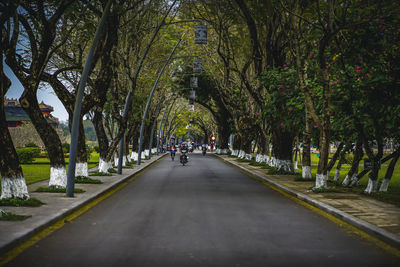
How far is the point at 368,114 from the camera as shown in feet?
46.2

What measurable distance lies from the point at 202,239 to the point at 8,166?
5.82 metres

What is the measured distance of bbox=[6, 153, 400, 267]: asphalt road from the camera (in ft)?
21.5

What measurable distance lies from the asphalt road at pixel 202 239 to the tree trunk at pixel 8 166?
1.88 metres

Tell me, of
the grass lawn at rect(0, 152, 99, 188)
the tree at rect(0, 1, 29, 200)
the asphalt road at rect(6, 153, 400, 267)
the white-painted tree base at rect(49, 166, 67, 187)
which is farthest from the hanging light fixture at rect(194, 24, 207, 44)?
the tree at rect(0, 1, 29, 200)

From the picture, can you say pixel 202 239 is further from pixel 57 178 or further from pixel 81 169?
pixel 81 169

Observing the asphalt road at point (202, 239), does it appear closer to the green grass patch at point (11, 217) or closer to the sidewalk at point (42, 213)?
the sidewalk at point (42, 213)

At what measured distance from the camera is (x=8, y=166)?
38.3ft

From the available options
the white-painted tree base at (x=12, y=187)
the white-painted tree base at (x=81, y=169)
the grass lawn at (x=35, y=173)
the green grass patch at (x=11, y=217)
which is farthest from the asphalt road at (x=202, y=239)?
the grass lawn at (x=35, y=173)

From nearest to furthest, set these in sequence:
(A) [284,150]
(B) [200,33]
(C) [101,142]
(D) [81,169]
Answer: (D) [81,169], (C) [101,142], (A) [284,150], (B) [200,33]

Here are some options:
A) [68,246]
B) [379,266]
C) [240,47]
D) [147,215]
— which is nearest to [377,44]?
[147,215]

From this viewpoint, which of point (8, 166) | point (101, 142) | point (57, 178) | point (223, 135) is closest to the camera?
point (8, 166)

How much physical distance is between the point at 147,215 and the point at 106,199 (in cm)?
367

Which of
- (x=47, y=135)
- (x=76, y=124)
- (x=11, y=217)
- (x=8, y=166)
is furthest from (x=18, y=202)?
(x=47, y=135)

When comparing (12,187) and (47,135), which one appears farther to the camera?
(47,135)
